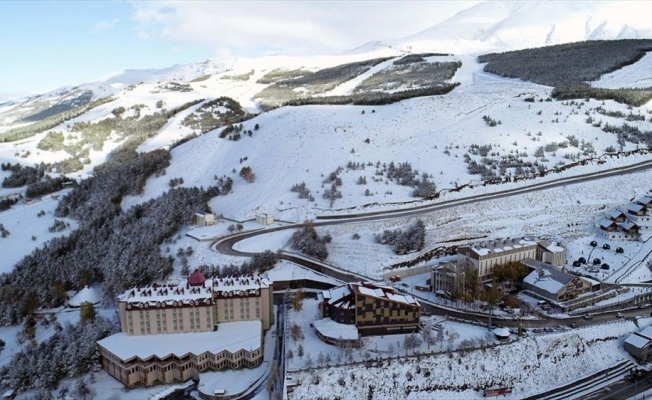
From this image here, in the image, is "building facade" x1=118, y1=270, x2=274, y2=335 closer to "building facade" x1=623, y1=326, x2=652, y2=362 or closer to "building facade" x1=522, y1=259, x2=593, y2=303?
"building facade" x1=522, y1=259, x2=593, y2=303

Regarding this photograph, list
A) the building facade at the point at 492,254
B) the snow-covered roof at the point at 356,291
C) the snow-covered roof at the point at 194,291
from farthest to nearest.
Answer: the building facade at the point at 492,254
the snow-covered roof at the point at 194,291
the snow-covered roof at the point at 356,291

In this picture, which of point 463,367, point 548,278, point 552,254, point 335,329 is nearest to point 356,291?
point 335,329

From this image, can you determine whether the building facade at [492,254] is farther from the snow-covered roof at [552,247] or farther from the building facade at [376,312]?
the building facade at [376,312]

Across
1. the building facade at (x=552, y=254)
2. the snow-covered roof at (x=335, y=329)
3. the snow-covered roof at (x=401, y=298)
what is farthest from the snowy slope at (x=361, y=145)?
the snow-covered roof at (x=335, y=329)

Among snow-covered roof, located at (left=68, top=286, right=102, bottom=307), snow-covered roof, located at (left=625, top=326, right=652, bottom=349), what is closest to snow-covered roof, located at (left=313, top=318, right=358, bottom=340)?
snow-covered roof, located at (left=625, top=326, right=652, bottom=349)

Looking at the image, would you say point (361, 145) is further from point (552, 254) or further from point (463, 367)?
point (463, 367)

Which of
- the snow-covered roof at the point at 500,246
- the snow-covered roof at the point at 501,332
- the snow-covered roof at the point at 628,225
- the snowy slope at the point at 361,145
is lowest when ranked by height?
the snow-covered roof at the point at 501,332

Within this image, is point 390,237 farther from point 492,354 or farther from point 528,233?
point 492,354
